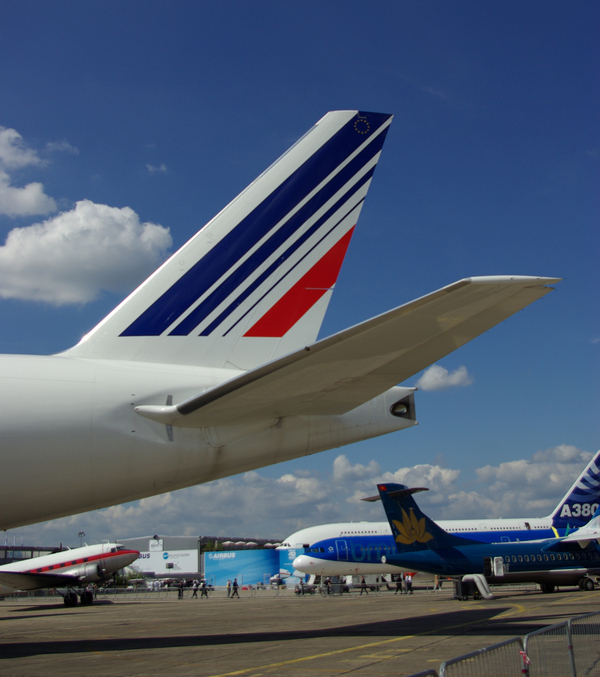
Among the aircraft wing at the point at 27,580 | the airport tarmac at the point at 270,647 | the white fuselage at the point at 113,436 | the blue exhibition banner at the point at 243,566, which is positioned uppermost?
the white fuselage at the point at 113,436

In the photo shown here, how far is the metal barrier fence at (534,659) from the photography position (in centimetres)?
498

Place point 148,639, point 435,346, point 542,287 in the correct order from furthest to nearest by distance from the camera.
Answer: point 148,639 < point 435,346 < point 542,287

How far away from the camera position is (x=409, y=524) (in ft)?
88.0

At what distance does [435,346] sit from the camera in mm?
6488

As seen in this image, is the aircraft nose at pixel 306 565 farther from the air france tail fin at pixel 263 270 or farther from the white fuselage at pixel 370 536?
the air france tail fin at pixel 263 270

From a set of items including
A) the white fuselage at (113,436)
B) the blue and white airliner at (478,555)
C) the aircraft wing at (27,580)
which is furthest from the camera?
the aircraft wing at (27,580)

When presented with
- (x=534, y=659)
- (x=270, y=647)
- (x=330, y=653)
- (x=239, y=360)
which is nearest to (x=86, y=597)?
(x=270, y=647)

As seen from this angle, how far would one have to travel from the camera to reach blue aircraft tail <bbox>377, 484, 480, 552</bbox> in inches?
1041

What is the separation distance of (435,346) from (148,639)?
449 inches

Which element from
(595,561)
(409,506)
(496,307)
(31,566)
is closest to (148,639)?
(496,307)

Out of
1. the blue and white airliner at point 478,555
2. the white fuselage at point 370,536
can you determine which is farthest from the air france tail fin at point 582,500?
the blue and white airliner at point 478,555

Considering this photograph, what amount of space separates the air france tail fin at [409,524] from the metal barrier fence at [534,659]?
1810 cm

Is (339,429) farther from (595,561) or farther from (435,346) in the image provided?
(595,561)

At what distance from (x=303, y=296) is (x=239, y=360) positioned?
54.0 inches
